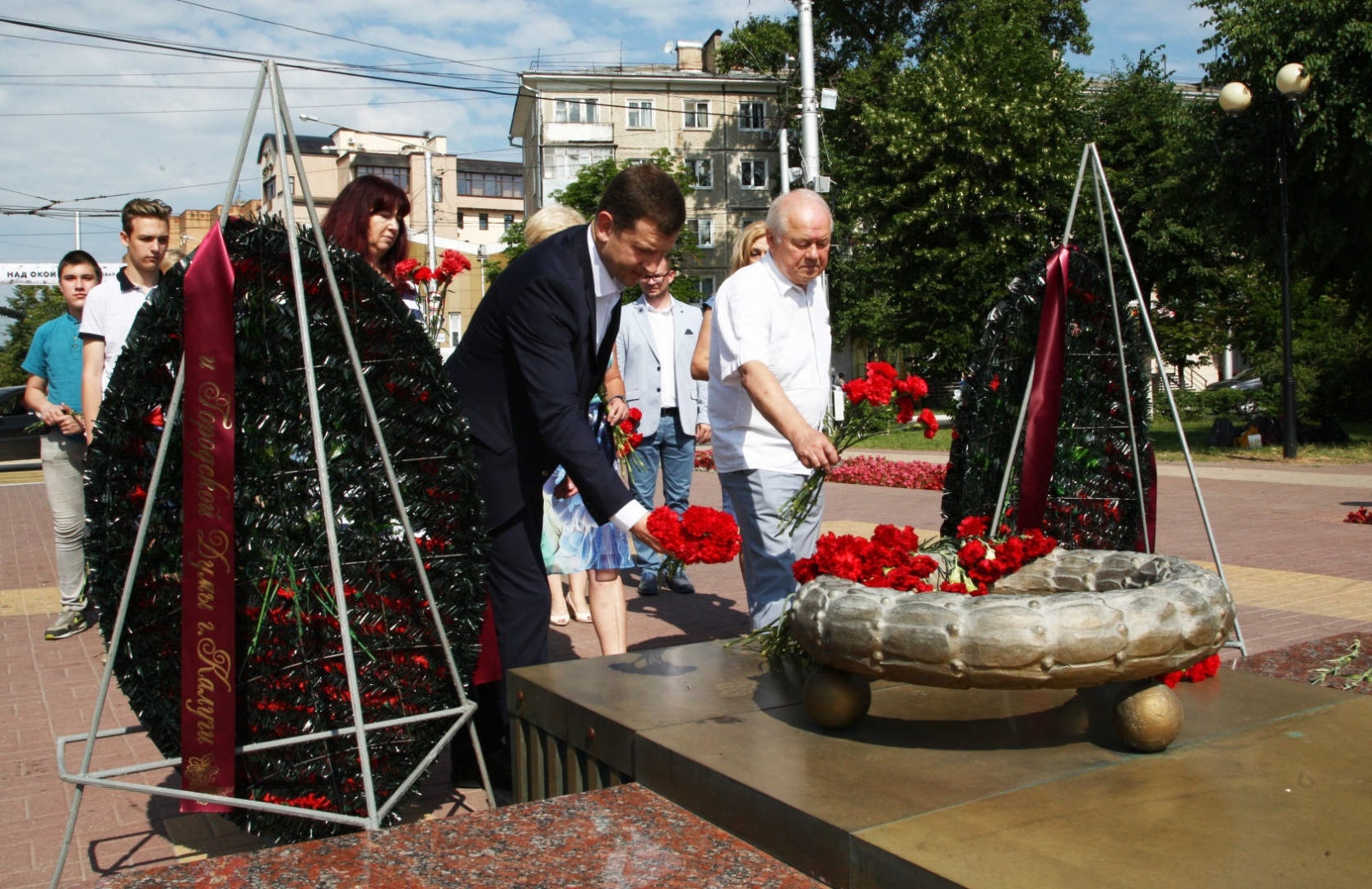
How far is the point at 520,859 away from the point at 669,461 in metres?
4.84

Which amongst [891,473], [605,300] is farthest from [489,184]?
[605,300]

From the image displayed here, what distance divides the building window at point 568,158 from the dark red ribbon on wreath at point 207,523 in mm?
54635

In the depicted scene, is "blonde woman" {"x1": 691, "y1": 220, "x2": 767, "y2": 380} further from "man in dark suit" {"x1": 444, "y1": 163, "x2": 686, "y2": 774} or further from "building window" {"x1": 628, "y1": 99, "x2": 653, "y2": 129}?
"building window" {"x1": 628, "y1": 99, "x2": 653, "y2": 129}

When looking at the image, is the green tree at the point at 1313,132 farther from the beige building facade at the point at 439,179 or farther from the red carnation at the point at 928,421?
the beige building facade at the point at 439,179

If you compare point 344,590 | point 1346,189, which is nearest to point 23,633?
point 344,590

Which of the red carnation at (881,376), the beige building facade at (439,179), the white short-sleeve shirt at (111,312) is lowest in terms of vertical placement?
the red carnation at (881,376)

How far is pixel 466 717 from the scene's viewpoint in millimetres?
3242

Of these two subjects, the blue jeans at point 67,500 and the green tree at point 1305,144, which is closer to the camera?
the blue jeans at point 67,500

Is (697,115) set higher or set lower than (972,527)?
higher

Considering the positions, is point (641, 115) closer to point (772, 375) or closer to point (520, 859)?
point (772, 375)

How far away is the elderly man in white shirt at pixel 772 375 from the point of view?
154 inches

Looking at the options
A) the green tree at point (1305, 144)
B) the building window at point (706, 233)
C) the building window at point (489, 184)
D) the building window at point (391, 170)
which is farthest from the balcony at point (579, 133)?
the green tree at point (1305, 144)

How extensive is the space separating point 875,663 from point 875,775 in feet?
0.78

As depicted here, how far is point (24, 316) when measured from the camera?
4775 centimetres
